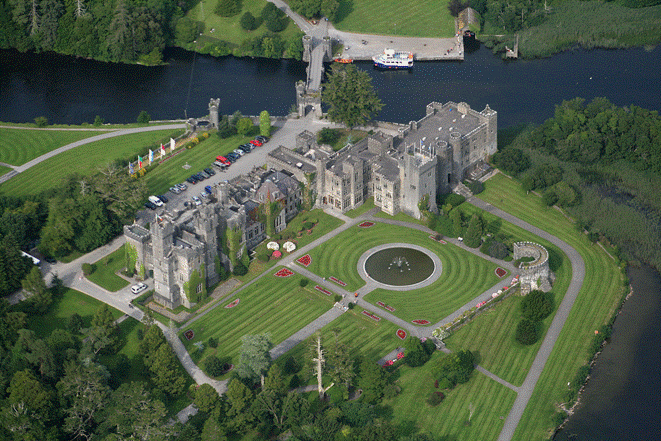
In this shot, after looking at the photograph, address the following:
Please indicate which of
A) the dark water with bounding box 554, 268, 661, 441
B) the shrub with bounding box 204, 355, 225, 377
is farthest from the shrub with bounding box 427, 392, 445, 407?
the shrub with bounding box 204, 355, 225, 377

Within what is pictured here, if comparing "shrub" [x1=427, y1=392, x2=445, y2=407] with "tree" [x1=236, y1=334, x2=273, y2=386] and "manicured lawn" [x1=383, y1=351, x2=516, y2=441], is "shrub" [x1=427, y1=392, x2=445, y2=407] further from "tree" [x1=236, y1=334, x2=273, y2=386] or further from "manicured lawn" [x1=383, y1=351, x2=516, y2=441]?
"tree" [x1=236, y1=334, x2=273, y2=386]

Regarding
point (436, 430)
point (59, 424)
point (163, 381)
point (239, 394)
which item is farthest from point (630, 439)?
point (59, 424)

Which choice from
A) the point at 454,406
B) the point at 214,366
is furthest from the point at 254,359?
the point at 454,406

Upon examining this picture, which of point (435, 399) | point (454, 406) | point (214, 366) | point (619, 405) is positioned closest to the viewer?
point (435, 399)

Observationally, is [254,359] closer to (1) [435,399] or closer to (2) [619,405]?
(1) [435,399]

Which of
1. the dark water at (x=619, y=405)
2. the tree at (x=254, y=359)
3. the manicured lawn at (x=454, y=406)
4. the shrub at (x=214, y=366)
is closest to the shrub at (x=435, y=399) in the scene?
the manicured lawn at (x=454, y=406)

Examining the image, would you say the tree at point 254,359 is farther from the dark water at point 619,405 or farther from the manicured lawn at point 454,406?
the dark water at point 619,405
